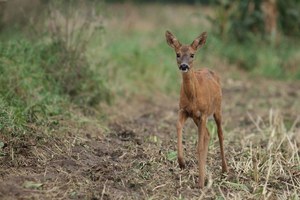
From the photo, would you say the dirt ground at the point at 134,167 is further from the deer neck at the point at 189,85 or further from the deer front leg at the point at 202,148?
the deer neck at the point at 189,85

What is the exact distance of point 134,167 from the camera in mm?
7492

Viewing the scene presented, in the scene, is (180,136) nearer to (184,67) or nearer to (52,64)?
(184,67)

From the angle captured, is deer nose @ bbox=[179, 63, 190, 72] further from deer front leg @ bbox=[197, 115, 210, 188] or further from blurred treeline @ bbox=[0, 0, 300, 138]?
blurred treeline @ bbox=[0, 0, 300, 138]

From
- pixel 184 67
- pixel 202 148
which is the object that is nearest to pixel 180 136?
pixel 202 148

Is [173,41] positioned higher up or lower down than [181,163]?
higher up

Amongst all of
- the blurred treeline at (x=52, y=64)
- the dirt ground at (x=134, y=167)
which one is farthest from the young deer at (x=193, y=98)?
the blurred treeline at (x=52, y=64)

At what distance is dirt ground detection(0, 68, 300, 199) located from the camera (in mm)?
6699

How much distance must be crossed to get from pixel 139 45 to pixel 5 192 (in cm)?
952

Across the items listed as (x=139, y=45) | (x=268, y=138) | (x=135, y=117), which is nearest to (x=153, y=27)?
(x=139, y=45)

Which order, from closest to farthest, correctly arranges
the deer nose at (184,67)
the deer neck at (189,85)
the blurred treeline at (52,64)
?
the deer nose at (184,67), the deer neck at (189,85), the blurred treeline at (52,64)

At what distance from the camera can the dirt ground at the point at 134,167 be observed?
6.70m

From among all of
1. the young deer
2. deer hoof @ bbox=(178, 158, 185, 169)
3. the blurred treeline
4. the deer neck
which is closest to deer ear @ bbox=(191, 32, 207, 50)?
the young deer

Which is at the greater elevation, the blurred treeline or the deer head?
the deer head

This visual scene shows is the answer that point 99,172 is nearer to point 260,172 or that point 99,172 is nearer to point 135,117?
point 260,172
